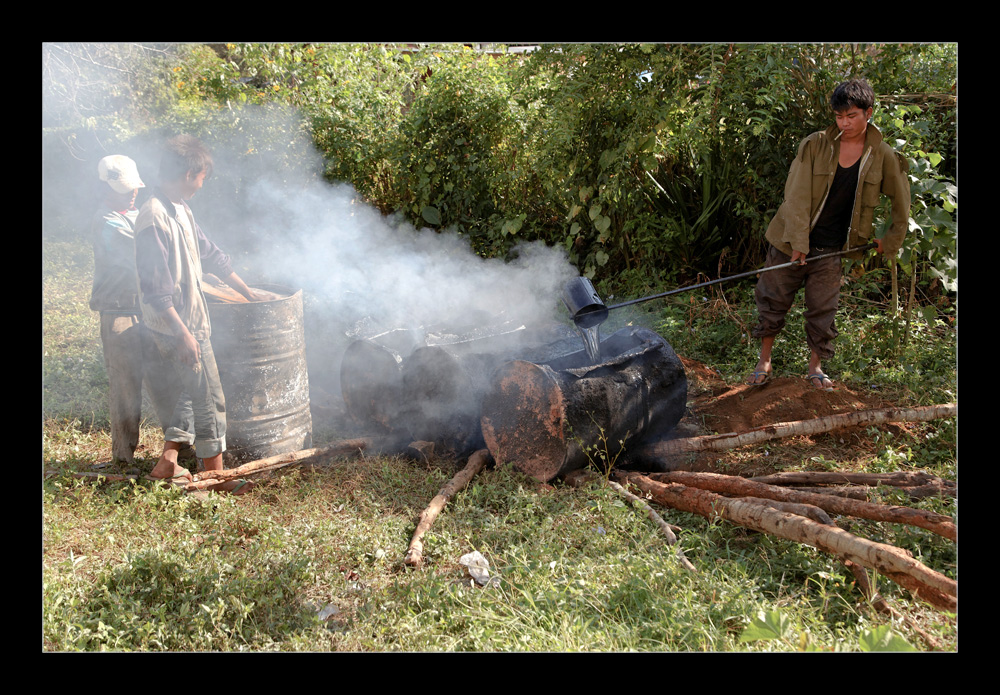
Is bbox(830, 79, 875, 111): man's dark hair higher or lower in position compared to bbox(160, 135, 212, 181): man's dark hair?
higher

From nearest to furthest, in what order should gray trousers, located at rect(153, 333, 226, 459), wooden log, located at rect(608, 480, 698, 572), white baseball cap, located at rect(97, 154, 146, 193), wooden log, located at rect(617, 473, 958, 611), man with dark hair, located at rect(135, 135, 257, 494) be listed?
wooden log, located at rect(617, 473, 958, 611), wooden log, located at rect(608, 480, 698, 572), man with dark hair, located at rect(135, 135, 257, 494), white baseball cap, located at rect(97, 154, 146, 193), gray trousers, located at rect(153, 333, 226, 459)

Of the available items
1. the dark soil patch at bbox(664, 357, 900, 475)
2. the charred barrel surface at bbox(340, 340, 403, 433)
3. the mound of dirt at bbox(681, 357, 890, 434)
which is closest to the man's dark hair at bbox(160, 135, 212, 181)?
the charred barrel surface at bbox(340, 340, 403, 433)

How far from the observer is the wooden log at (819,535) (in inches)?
89.2

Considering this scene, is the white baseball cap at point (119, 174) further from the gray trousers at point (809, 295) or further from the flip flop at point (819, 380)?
the flip flop at point (819, 380)

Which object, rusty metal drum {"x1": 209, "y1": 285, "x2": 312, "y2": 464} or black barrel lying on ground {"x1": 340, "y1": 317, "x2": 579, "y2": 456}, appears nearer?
rusty metal drum {"x1": 209, "y1": 285, "x2": 312, "y2": 464}

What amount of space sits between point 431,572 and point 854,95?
3.39 m

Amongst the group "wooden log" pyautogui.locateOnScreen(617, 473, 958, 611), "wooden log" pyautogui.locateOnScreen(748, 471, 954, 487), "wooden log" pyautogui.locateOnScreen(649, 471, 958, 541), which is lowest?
"wooden log" pyautogui.locateOnScreen(617, 473, 958, 611)

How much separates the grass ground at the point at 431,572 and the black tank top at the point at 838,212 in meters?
1.30

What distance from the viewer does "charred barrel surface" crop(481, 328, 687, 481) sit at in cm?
329

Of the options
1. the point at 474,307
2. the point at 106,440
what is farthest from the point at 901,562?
the point at 106,440

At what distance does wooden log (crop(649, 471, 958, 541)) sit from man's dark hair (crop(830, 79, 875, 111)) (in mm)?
2221

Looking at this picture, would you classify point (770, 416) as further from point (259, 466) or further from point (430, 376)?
point (259, 466)

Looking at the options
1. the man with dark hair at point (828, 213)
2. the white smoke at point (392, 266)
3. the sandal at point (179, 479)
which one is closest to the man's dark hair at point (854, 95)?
the man with dark hair at point (828, 213)

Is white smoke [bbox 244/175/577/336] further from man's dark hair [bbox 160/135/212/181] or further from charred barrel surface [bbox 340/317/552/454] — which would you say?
man's dark hair [bbox 160/135/212/181]
